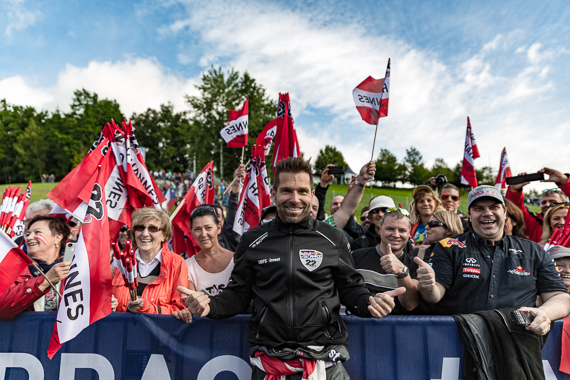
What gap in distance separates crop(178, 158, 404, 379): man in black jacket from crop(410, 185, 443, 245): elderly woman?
11.7ft

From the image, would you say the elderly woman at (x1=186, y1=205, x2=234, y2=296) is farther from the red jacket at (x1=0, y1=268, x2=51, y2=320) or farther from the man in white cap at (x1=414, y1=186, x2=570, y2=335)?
the man in white cap at (x1=414, y1=186, x2=570, y2=335)

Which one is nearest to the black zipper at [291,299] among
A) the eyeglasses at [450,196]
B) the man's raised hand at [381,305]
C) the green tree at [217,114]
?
the man's raised hand at [381,305]

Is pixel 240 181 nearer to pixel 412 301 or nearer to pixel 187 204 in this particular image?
pixel 187 204

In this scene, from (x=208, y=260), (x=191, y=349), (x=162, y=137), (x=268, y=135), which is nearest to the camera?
(x=191, y=349)

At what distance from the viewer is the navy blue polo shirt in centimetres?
276

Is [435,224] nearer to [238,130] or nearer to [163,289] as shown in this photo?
[163,289]

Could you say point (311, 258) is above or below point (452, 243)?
below

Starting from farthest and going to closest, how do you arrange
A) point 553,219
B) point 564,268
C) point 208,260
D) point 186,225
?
point 186,225 < point 553,219 < point 208,260 < point 564,268

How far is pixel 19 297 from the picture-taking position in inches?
114

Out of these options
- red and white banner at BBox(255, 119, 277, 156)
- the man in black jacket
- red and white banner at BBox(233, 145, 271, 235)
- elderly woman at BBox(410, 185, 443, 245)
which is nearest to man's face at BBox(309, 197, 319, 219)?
red and white banner at BBox(233, 145, 271, 235)

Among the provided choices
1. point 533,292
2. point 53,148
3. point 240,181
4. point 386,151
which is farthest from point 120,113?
point 533,292

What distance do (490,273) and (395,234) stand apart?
2.86 ft

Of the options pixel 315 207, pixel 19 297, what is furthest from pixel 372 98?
pixel 19 297

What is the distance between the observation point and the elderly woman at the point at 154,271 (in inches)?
128
